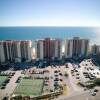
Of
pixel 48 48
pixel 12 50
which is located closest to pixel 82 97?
pixel 48 48

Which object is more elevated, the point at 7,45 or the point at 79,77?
the point at 7,45

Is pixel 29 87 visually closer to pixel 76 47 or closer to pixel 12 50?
pixel 12 50

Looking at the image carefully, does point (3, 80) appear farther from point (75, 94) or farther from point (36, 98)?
point (75, 94)

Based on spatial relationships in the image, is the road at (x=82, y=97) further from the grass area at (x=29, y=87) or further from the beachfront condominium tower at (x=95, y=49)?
the beachfront condominium tower at (x=95, y=49)

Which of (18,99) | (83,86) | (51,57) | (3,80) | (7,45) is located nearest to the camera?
(18,99)

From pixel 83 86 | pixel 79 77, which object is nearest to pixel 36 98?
pixel 83 86

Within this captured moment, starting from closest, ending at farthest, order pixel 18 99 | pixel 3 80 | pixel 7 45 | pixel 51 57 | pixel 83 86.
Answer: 1. pixel 18 99
2. pixel 83 86
3. pixel 3 80
4. pixel 7 45
5. pixel 51 57

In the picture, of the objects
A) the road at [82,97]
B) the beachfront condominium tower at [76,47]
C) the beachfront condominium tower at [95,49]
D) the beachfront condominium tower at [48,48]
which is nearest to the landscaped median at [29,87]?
the road at [82,97]
